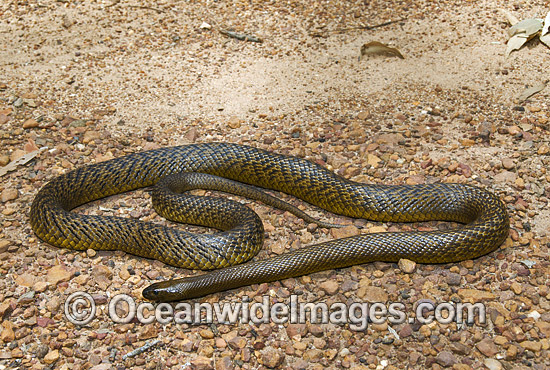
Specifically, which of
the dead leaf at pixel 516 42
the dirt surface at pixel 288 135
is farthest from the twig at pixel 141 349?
the dead leaf at pixel 516 42

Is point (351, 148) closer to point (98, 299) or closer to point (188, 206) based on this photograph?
point (188, 206)

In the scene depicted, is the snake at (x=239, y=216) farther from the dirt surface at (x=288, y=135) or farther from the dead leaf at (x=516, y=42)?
the dead leaf at (x=516, y=42)

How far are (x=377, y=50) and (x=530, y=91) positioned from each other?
2.53 m

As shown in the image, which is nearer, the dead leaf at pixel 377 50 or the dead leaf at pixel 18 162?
the dead leaf at pixel 18 162

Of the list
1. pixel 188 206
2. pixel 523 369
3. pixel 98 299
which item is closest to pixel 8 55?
pixel 188 206

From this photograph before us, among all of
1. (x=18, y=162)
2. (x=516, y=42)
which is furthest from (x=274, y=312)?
(x=516, y=42)

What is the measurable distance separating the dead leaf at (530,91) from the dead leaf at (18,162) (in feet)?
23.6

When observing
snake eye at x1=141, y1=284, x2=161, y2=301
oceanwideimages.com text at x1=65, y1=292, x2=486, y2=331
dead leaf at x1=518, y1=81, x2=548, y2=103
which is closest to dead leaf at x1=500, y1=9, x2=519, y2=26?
dead leaf at x1=518, y1=81, x2=548, y2=103

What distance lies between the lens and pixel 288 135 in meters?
8.06

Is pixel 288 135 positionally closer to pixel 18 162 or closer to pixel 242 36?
pixel 242 36

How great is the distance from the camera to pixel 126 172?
7.16 m

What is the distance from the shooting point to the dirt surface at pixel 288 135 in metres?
5.10

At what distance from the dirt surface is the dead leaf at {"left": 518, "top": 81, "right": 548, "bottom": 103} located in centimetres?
10

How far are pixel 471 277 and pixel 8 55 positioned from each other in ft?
27.5
